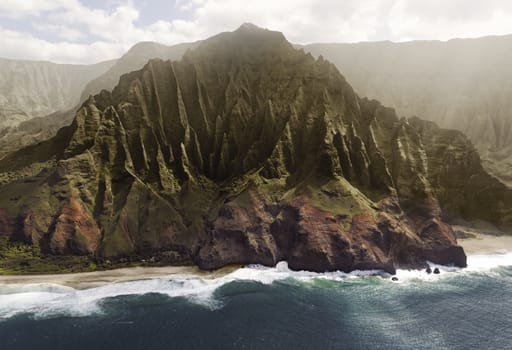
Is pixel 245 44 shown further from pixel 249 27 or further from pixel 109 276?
pixel 109 276

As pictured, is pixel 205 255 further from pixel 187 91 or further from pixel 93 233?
pixel 187 91

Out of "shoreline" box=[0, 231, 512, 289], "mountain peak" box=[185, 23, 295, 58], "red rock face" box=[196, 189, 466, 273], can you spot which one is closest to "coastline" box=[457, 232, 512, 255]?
"red rock face" box=[196, 189, 466, 273]

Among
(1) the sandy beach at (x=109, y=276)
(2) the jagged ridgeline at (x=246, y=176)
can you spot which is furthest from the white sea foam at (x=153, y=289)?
(2) the jagged ridgeline at (x=246, y=176)

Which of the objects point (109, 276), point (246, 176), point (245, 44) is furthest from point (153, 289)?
point (245, 44)

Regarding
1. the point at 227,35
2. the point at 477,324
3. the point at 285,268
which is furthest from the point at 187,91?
the point at 477,324

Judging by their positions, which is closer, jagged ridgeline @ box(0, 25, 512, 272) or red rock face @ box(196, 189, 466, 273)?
red rock face @ box(196, 189, 466, 273)

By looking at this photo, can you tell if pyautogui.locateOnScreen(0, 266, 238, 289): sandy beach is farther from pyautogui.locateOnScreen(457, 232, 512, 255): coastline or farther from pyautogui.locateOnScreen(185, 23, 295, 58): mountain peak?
pyautogui.locateOnScreen(185, 23, 295, 58): mountain peak

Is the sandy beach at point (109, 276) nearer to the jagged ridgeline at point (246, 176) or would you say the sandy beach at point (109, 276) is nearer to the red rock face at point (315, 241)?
the red rock face at point (315, 241)
